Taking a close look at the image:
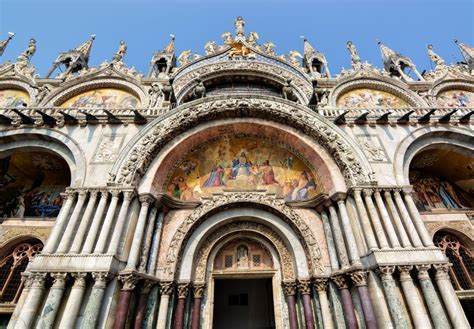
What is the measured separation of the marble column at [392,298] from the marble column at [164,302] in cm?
628

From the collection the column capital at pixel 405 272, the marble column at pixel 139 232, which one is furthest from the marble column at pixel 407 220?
the marble column at pixel 139 232

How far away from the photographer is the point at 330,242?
27.9 feet

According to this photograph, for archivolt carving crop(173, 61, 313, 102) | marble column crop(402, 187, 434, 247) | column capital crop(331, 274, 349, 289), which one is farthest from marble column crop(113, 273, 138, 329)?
archivolt carving crop(173, 61, 313, 102)

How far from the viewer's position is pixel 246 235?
381 inches

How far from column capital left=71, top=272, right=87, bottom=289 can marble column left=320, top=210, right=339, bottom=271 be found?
7437 mm

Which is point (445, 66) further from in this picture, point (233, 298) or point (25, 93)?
point (25, 93)

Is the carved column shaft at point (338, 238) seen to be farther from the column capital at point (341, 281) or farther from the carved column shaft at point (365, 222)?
the carved column shaft at point (365, 222)

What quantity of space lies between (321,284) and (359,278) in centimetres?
129

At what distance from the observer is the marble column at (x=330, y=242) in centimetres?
809

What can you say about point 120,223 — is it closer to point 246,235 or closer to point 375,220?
point 246,235

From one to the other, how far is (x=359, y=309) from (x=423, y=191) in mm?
7376

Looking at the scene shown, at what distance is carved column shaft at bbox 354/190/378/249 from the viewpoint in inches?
290

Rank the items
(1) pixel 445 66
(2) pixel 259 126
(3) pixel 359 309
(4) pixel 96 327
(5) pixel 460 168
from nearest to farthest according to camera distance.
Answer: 1. (4) pixel 96 327
2. (3) pixel 359 309
3. (2) pixel 259 126
4. (5) pixel 460 168
5. (1) pixel 445 66

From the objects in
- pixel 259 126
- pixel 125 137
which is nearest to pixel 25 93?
pixel 125 137
